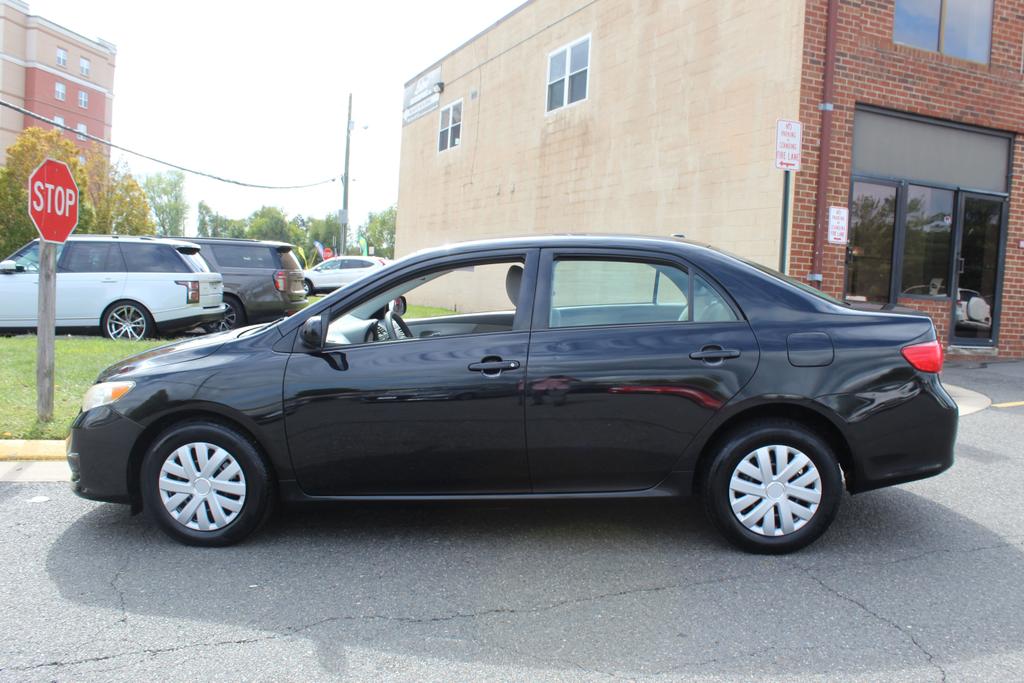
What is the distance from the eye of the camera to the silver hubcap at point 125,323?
11.9 m

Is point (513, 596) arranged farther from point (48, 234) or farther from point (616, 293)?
point (48, 234)

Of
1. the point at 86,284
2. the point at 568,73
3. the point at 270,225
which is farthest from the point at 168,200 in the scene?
the point at 86,284

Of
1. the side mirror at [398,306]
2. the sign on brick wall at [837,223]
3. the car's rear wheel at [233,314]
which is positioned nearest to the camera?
the side mirror at [398,306]

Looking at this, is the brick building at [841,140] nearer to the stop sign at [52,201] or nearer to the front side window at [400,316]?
the front side window at [400,316]

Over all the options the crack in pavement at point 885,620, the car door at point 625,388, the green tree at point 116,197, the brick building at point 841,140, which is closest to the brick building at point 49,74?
the green tree at point 116,197

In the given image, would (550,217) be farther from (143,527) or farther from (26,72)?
(26,72)

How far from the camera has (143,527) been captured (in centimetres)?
441

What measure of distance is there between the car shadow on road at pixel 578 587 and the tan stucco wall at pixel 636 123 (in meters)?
7.03

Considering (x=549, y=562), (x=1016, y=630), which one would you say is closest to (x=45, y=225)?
(x=549, y=562)

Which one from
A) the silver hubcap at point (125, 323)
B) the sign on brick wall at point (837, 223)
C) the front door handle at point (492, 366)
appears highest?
the sign on brick wall at point (837, 223)

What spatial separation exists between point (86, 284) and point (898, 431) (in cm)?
1133

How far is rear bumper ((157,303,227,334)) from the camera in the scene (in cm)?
1195

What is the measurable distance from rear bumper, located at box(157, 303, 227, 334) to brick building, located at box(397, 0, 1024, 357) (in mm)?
6787

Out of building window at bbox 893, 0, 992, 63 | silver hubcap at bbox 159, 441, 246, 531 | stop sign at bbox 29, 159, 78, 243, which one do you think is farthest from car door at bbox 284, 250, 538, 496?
building window at bbox 893, 0, 992, 63
